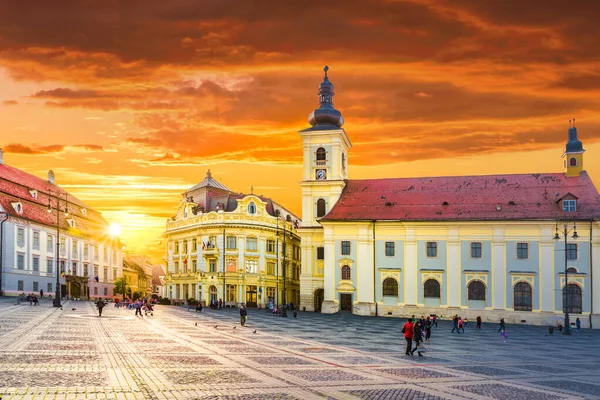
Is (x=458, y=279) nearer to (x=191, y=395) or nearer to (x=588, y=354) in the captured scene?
(x=588, y=354)

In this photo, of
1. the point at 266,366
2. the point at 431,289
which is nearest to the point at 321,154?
the point at 431,289

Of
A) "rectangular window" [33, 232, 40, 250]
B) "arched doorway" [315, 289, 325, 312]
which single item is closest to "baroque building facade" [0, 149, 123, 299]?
"rectangular window" [33, 232, 40, 250]

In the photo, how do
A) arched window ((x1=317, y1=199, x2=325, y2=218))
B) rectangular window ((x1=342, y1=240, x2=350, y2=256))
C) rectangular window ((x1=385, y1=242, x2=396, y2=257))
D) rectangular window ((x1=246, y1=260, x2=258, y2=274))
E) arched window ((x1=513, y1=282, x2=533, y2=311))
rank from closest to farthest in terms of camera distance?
arched window ((x1=513, y1=282, x2=533, y2=311)) < rectangular window ((x1=385, y1=242, x2=396, y2=257)) < rectangular window ((x1=342, y1=240, x2=350, y2=256)) < arched window ((x1=317, y1=199, x2=325, y2=218)) < rectangular window ((x1=246, y1=260, x2=258, y2=274))

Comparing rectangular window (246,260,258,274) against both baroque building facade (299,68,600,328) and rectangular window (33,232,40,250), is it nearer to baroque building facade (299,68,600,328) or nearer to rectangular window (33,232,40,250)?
baroque building facade (299,68,600,328)

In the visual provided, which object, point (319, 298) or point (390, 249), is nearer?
point (390, 249)

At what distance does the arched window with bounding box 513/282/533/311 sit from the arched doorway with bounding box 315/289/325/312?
76.5 ft

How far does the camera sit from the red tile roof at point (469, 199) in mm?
69438

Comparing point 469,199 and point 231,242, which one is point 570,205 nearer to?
point 469,199

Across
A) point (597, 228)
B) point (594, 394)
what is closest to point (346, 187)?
point (597, 228)

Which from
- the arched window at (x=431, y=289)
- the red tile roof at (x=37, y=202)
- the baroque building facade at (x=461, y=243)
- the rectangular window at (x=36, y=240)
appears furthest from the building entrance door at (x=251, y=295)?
the arched window at (x=431, y=289)

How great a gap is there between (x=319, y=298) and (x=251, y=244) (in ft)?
60.7

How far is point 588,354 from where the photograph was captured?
117 feet

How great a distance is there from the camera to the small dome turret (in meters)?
81.0

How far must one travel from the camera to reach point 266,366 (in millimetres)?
24547
